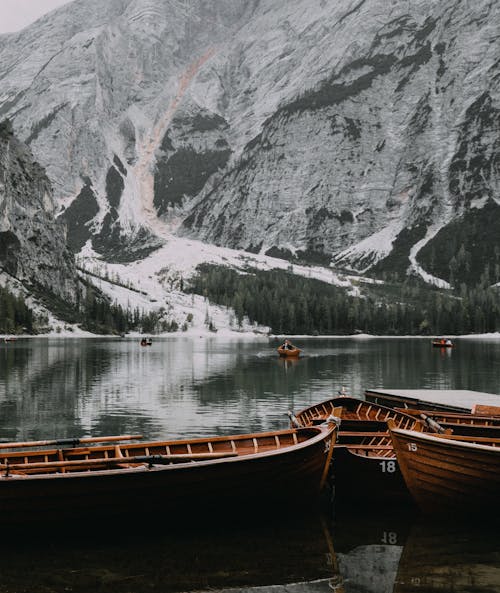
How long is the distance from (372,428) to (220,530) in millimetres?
10726

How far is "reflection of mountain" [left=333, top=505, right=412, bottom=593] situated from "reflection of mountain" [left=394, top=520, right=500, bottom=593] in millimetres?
381

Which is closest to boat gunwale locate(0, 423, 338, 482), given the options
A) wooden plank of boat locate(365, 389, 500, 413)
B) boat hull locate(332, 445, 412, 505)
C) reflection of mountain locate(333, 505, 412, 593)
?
boat hull locate(332, 445, 412, 505)

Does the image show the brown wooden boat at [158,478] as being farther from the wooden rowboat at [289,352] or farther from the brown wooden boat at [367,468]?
the wooden rowboat at [289,352]

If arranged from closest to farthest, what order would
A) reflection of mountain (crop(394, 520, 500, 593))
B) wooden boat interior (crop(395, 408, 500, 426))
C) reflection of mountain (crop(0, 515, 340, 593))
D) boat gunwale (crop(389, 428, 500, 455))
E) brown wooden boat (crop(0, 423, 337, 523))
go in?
reflection of mountain (crop(394, 520, 500, 593)), reflection of mountain (crop(0, 515, 340, 593)), brown wooden boat (crop(0, 423, 337, 523)), boat gunwale (crop(389, 428, 500, 455)), wooden boat interior (crop(395, 408, 500, 426))

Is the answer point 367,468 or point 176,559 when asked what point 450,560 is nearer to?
point 367,468

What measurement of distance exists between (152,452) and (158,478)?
12.1ft

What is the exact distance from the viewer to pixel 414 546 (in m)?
22.5

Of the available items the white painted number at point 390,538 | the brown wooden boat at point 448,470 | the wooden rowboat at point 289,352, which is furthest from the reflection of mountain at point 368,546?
the wooden rowboat at point 289,352

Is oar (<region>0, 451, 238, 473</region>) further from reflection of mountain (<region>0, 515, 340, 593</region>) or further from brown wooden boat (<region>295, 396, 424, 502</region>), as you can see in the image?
brown wooden boat (<region>295, 396, 424, 502</region>)

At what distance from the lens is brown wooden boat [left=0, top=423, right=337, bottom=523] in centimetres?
2211

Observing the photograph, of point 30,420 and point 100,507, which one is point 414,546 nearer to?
point 100,507

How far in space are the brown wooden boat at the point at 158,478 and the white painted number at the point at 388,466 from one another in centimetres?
266

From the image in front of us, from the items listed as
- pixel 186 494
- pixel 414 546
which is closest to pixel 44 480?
pixel 186 494

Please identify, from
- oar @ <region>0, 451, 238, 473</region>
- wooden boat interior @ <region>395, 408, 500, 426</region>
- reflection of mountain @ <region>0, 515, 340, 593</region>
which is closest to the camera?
reflection of mountain @ <region>0, 515, 340, 593</region>
